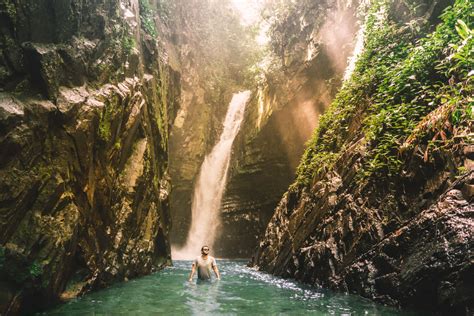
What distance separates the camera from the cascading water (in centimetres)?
1977

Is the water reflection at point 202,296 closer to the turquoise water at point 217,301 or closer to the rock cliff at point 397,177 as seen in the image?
the turquoise water at point 217,301

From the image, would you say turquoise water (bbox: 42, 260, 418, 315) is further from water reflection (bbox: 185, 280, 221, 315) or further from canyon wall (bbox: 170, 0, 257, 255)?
canyon wall (bbox: 170, 0, 257, 255)

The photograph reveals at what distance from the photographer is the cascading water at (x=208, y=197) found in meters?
19.8

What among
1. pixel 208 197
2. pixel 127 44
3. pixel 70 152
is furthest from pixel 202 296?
pixel 208 197

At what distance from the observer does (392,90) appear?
799 centimetres

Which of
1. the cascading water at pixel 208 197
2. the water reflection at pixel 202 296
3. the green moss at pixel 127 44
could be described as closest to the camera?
the water reflection at pixel 202 296

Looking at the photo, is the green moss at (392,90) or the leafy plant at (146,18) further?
the leafy plant at (146,18)

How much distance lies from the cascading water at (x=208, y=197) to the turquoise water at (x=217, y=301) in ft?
37.1

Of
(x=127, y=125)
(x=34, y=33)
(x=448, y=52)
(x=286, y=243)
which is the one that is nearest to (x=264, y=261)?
(x=286, y=243)

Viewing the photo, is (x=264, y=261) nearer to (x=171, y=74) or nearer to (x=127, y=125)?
(x=127, y=125)

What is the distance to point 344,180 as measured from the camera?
8.16 metres

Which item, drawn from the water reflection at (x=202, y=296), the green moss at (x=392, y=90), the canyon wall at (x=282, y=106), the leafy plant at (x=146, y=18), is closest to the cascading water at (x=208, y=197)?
the canyon wall at (x=282, y=106)

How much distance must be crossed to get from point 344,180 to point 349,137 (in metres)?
1.67

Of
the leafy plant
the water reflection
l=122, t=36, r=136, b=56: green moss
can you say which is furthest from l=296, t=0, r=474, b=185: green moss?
the leafy plant
